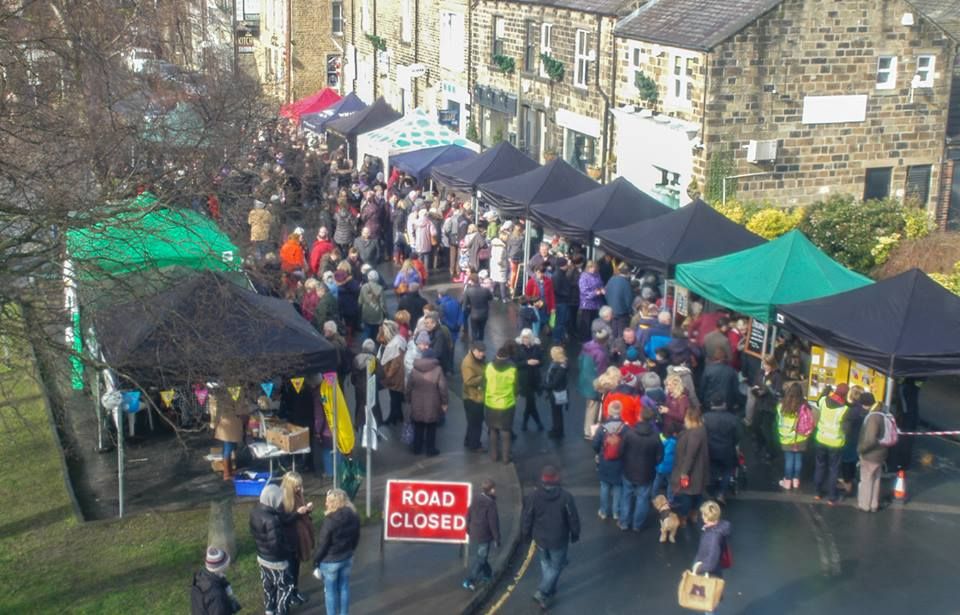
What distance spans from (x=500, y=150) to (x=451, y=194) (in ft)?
9.77

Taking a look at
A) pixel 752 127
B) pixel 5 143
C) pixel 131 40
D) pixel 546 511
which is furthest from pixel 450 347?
pixel 752 127

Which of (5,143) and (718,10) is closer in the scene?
(5,143)

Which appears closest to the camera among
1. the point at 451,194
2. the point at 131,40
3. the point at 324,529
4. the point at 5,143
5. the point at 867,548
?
the point at 324,529

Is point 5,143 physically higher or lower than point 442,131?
higher

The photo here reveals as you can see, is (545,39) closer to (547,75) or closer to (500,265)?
(547,75)

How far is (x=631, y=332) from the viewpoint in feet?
54.0

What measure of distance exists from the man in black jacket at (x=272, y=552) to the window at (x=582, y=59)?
71.5ft

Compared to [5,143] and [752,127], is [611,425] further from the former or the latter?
[752,127]

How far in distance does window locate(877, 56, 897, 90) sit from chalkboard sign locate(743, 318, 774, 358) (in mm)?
10605

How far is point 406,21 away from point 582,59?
43.7 ft

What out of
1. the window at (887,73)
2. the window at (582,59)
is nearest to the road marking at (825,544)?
the window at (887,73)

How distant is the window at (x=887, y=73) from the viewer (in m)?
26.9

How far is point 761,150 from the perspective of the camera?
26.0 meters

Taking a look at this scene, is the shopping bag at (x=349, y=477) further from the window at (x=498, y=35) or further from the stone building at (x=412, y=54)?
the stone building at (x=412, y=54)
